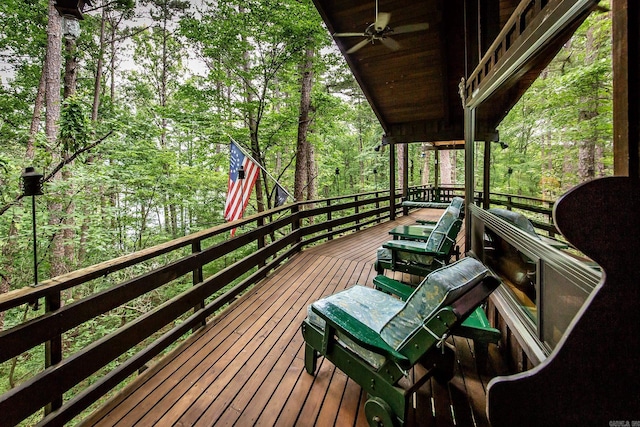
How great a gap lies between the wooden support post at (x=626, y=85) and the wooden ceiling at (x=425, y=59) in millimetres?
1631

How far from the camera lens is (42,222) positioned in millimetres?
5707

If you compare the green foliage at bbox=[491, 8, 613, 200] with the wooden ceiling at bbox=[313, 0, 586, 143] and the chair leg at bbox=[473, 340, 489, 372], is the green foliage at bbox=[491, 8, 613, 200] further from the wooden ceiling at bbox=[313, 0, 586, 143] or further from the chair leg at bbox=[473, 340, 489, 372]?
the chair leg at bbox=[473, 340, 489, 372]

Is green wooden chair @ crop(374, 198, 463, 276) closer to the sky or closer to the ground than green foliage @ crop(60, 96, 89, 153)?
closer to the ground

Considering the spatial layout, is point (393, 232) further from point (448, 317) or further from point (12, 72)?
point (12, 72)

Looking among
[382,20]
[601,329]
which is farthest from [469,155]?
[601,329]

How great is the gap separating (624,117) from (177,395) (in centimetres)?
255

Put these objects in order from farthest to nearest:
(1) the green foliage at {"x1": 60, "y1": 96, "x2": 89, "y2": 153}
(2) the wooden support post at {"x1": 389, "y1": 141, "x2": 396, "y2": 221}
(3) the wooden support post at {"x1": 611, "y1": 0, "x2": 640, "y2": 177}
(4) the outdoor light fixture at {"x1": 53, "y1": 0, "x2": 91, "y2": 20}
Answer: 1. (2) the wooden support post at {"x1": 389, "y1": 141, "x2": 396, "y2": 221}
2. (1) the green foliage at {"x1": 60, "y1": 96, "x2": 89, "y2": 153}
3. (4) the outdoor light fixture at {"x1": 53, "y1": 0, "x2": 91, "y2": 20}
4. (3) the wooden support post at {"x1": 611, "y1": 0, "x2": 640, "y2": 177}

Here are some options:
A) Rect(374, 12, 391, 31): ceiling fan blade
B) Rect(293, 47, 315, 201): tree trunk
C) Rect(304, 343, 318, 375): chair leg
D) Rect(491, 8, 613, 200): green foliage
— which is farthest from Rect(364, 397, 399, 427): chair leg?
Rect(293, 47, 315, 201): tree trunk

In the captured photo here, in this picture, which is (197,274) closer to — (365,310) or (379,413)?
(365,310)

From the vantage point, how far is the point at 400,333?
4.44ft

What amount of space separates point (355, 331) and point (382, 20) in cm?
401

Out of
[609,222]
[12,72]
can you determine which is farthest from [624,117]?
[12,72]

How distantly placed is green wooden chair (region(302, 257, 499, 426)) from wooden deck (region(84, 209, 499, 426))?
9.4 inches

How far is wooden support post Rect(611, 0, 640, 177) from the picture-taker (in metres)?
0.88
